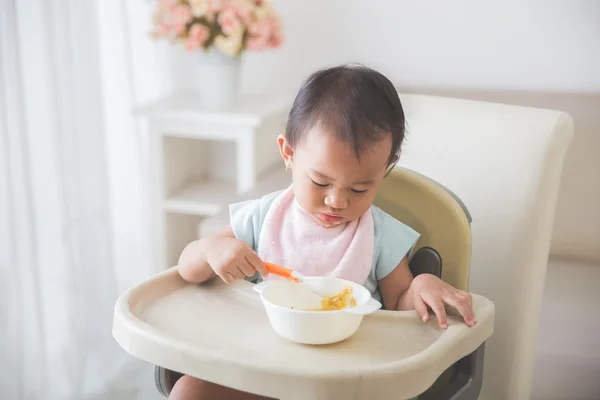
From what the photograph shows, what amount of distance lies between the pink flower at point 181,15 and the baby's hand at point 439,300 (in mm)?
1257

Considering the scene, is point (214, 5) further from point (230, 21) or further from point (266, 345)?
point (266, 345)

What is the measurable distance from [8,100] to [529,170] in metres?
1.22

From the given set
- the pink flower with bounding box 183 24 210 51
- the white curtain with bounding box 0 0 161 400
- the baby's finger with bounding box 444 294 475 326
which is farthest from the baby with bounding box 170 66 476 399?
the pink flower with bounding box 183 24 210 51

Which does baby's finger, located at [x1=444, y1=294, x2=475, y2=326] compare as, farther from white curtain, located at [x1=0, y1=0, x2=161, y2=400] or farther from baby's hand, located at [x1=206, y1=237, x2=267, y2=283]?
white curtain, located at [x1=0, y1=0, x2=161, y2=400]

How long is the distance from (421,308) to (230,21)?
1.24 meters

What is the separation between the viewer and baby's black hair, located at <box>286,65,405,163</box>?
112 centimetres

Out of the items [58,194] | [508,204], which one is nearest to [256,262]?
[508,204]

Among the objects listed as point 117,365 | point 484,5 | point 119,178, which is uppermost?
point 484,5

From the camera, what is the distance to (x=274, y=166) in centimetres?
244

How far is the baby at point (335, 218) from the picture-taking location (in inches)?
43.3

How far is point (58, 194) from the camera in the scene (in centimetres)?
199

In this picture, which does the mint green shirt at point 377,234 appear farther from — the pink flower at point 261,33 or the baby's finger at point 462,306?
the pink flower at point 261,33

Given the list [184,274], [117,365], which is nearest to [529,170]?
[184,274]

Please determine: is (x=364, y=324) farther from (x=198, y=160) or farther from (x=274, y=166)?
(x=198, y=160)
